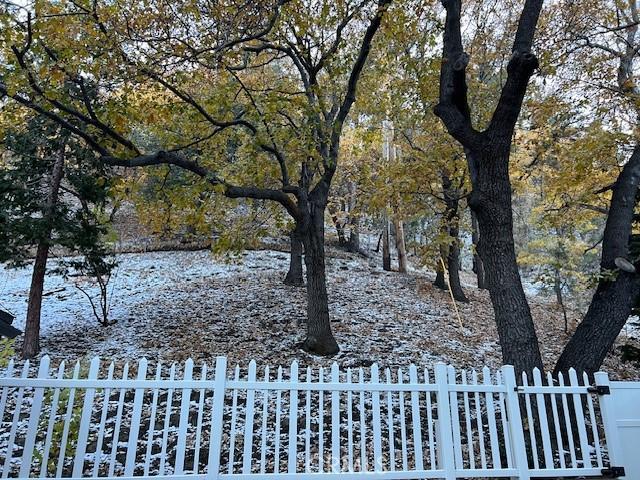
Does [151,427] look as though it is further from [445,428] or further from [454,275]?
[454,275]

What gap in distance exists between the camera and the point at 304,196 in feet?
25.3

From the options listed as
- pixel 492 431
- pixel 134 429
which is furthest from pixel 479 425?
pixel 134 429

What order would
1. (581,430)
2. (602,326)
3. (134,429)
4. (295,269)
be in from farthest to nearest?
(295,269), (602,326), (581,430), (134,429)

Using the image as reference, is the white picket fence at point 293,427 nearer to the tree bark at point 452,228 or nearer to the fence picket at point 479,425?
the fence picket at point 479,425

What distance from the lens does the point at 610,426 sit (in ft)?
11.7

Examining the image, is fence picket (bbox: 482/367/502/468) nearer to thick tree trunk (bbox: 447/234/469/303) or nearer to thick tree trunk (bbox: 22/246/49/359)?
thick tree trunk (bbox: 22/246/49/359)

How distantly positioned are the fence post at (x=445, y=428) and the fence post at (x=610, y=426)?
1452 millimetres

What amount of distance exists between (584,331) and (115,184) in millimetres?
6967

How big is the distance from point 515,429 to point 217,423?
8.37 ft

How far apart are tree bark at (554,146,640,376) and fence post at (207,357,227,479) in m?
4.38

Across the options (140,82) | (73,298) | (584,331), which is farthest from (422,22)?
(73,298)

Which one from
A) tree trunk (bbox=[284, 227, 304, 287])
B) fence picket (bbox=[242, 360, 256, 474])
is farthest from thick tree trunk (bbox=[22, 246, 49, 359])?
tree trunk (bbox=[284, 227, 304, 287])

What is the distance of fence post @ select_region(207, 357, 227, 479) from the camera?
3.06 m

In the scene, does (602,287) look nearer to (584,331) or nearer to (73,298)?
(584,331)
